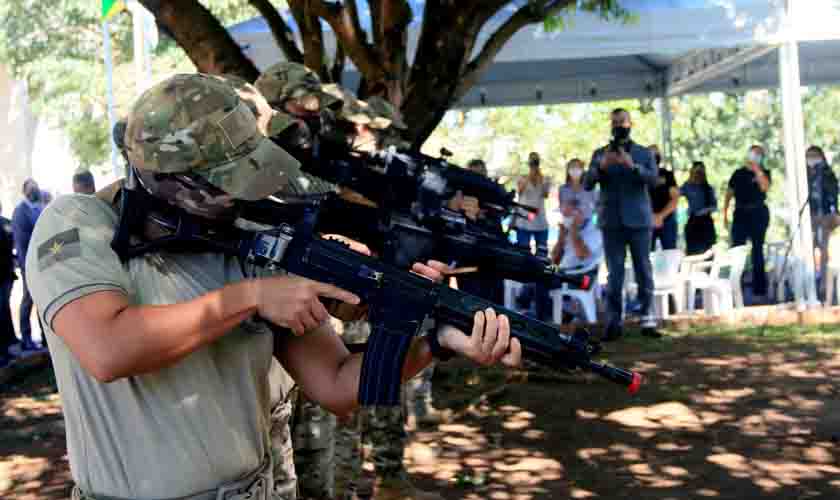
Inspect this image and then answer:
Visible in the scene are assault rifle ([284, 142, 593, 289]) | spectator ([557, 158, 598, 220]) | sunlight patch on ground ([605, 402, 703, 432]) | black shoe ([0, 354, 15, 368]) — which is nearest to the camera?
assault rifle ([284, 142, 593, 289])

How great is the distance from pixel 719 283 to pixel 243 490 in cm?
1161

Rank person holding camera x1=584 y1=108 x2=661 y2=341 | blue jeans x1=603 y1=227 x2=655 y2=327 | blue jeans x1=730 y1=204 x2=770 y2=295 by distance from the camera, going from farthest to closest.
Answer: blue jeans x1=730 y1=204 x2=770 y2=295 < blue jeans x1=603 y1=227 x2=655 y2=327 < person holding camera x1=584 y1=108 x2=661 y2=341

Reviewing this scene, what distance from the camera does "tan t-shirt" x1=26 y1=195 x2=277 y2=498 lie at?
8.43 ft

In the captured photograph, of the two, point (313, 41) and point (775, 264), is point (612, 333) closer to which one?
point (775, 264)

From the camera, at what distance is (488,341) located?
2.88 metres

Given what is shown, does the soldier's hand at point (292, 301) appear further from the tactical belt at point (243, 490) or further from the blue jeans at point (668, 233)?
the blue jeans at point (668, 233)

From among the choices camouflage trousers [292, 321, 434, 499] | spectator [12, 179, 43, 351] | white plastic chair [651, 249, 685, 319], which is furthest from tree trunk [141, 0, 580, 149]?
white plastic chair [651, 249, 685, 319]

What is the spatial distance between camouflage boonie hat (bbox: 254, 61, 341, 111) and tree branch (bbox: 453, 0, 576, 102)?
7.23 ft

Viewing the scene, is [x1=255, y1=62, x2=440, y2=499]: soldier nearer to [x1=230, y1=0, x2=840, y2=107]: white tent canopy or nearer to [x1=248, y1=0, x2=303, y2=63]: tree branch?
[x1=248, y1=0, x2=303, y2=63]: tree branch

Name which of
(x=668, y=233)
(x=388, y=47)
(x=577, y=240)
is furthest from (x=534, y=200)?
(x=388, y=47)

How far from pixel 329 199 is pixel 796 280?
8.85 metres

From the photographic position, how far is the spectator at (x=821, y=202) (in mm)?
14109

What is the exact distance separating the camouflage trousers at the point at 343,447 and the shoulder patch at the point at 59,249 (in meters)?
2.56

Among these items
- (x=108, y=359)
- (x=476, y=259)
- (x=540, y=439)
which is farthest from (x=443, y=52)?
(x=108, y=359)
